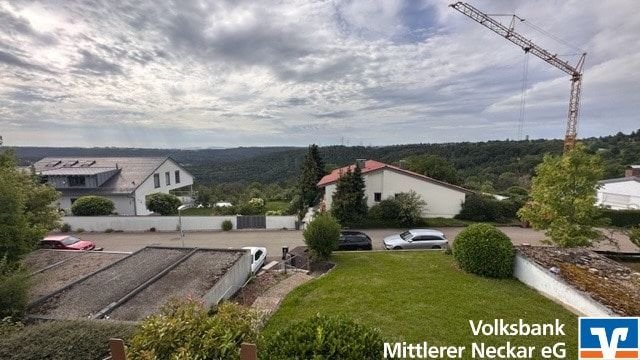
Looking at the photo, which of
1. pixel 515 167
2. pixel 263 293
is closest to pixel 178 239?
pixel 263 293

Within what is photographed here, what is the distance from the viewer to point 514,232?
2620 cm

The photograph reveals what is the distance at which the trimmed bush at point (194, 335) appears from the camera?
529cm

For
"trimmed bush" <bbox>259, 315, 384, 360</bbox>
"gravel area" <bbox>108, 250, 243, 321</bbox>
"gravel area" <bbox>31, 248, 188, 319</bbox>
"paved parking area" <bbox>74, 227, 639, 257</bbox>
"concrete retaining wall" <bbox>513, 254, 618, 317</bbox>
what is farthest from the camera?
"paved parking area" <bbox>74, 227, 639, 257</bbox>

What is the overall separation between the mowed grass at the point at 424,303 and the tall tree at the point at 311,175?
2300 centimetres

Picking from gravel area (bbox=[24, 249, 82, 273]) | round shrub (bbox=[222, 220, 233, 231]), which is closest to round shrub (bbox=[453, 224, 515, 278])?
round shrub (bbox=[222, 220, 233, 231])

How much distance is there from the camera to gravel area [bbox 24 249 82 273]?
16484 millimetres

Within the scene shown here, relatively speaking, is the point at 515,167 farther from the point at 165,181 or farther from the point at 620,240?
the point at 165,181

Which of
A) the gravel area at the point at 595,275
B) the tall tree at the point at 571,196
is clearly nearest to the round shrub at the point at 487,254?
the gravel area at the point at 595,275

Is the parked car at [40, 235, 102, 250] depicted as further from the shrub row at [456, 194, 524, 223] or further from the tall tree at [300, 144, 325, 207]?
the shrub row at [456, 194, 524, 223]

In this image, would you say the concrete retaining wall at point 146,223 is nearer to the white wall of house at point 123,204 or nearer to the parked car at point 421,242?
the white wall of house at point 123,204

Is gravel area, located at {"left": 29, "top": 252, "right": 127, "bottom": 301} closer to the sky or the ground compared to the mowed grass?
closer to the ground

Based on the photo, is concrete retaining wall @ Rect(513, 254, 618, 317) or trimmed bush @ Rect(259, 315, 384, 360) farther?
concrete retaining wall @ Rect(513, 254, 618, 317)

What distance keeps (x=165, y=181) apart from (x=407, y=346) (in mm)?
36658

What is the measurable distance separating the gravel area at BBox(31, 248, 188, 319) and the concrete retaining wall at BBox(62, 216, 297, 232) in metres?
11.1
